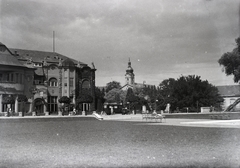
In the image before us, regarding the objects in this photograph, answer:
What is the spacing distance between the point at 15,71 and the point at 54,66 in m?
9.58

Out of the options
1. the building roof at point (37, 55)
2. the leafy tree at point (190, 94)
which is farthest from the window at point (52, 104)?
the leafy tree at point (190, 94)

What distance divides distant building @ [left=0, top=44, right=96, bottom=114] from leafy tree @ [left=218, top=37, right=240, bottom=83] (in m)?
33.7

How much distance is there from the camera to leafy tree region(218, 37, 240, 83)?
35.0 m

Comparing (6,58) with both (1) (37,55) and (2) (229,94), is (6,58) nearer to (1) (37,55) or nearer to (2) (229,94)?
(1) (37,55)

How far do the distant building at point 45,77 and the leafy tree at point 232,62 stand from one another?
111ft

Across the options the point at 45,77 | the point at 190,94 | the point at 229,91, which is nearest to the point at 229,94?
the point at 229,91

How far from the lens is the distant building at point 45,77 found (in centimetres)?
5597

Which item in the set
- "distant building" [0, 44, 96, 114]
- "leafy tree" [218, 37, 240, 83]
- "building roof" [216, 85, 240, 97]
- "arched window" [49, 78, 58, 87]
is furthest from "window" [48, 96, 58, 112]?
"building roof" [216, 85, 240, 97]

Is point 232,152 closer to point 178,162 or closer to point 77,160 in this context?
point 178,162

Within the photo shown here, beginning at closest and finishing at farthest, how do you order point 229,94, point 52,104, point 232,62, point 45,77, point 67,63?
point 232,62 < point 52,104 < point 45,77 < point 67,63 < point 229,94

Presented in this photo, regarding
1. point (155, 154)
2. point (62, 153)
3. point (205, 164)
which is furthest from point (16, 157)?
point (205, 164)

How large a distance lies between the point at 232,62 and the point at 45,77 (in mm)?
38625

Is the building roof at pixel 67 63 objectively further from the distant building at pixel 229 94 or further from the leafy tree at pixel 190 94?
the distant building at pixel 229 94

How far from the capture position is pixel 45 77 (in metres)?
62.7
